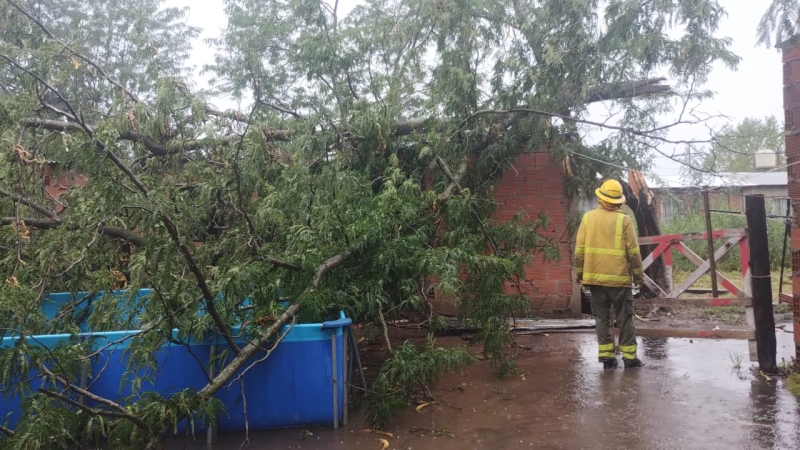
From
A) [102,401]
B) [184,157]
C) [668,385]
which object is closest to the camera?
[102,401]

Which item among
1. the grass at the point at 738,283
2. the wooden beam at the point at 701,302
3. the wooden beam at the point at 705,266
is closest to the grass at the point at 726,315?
the grass at the point at 738,283

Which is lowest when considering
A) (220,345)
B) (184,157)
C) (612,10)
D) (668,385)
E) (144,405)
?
(668,385)

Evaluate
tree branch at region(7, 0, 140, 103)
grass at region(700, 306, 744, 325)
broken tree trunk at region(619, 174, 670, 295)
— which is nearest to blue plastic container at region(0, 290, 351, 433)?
tree branch at region(7, 0, 140, 103)

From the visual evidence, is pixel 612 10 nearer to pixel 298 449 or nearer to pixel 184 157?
pixel 184 157

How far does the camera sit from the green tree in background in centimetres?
323

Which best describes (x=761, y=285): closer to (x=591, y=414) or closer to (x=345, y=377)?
(x=591, y=414)

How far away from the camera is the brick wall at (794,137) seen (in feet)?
13.6

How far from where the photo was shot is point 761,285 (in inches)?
175

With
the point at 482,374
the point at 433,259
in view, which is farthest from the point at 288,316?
the point at 482,374

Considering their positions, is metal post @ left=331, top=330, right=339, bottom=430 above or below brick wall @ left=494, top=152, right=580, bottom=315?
below

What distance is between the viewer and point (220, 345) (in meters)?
3.51

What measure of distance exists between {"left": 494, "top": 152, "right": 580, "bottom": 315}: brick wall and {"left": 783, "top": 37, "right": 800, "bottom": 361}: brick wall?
A: 9.22 ft

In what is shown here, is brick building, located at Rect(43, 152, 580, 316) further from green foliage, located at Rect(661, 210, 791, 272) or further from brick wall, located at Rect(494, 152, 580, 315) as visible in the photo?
green foliage, located at Rect(661, 210, 791, 272)

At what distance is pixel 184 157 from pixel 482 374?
3.37 m
